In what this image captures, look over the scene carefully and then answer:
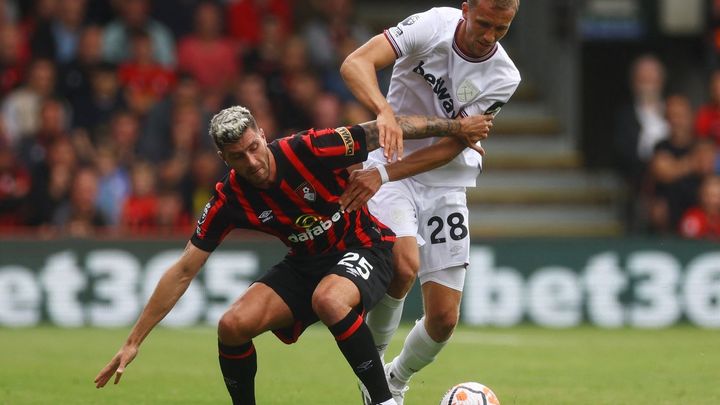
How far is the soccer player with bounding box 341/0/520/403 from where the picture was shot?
804 cm

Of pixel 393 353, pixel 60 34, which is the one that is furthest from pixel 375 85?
pixel 60 34

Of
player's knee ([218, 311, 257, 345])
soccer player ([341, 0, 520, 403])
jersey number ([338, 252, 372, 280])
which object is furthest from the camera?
soccer player ([341, 0, 520, 403])

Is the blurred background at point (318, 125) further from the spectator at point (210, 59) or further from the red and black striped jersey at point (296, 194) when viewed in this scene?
the red and black striped jersey at point (296, 194)

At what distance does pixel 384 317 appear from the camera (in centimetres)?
855

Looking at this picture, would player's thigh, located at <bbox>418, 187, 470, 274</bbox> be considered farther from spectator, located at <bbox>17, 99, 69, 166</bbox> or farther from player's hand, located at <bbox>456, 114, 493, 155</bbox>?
spectator, located at <bbox>17, 99, 69, 166</bbox>

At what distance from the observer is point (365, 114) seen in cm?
1700

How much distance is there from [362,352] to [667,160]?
31.8ft

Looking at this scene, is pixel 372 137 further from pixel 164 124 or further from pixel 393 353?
pixel 164 124

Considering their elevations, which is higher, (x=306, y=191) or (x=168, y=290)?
(x=306, y=191)

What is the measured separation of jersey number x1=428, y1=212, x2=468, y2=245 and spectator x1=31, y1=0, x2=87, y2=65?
945cm

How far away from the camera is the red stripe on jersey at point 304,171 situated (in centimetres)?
764

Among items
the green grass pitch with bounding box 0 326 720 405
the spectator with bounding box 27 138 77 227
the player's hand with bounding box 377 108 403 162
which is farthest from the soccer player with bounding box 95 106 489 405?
the spectator with bounding box 27 138 77 227

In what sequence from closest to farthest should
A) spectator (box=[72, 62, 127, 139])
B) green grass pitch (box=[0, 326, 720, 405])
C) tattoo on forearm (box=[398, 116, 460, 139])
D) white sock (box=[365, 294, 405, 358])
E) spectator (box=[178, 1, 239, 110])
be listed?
tattoo on forearm (box=[398, 116, 460, 139]), white sock (box=[365, 294, 405, 358]), green grass pitch (box=[0, 326, 720, 405]), spectator (box=[72, 62, 127, 139]), spectator (box=[178, 1, 239, 110])

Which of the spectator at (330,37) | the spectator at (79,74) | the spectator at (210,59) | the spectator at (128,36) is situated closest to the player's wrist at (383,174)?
the spectator at (79,74)
